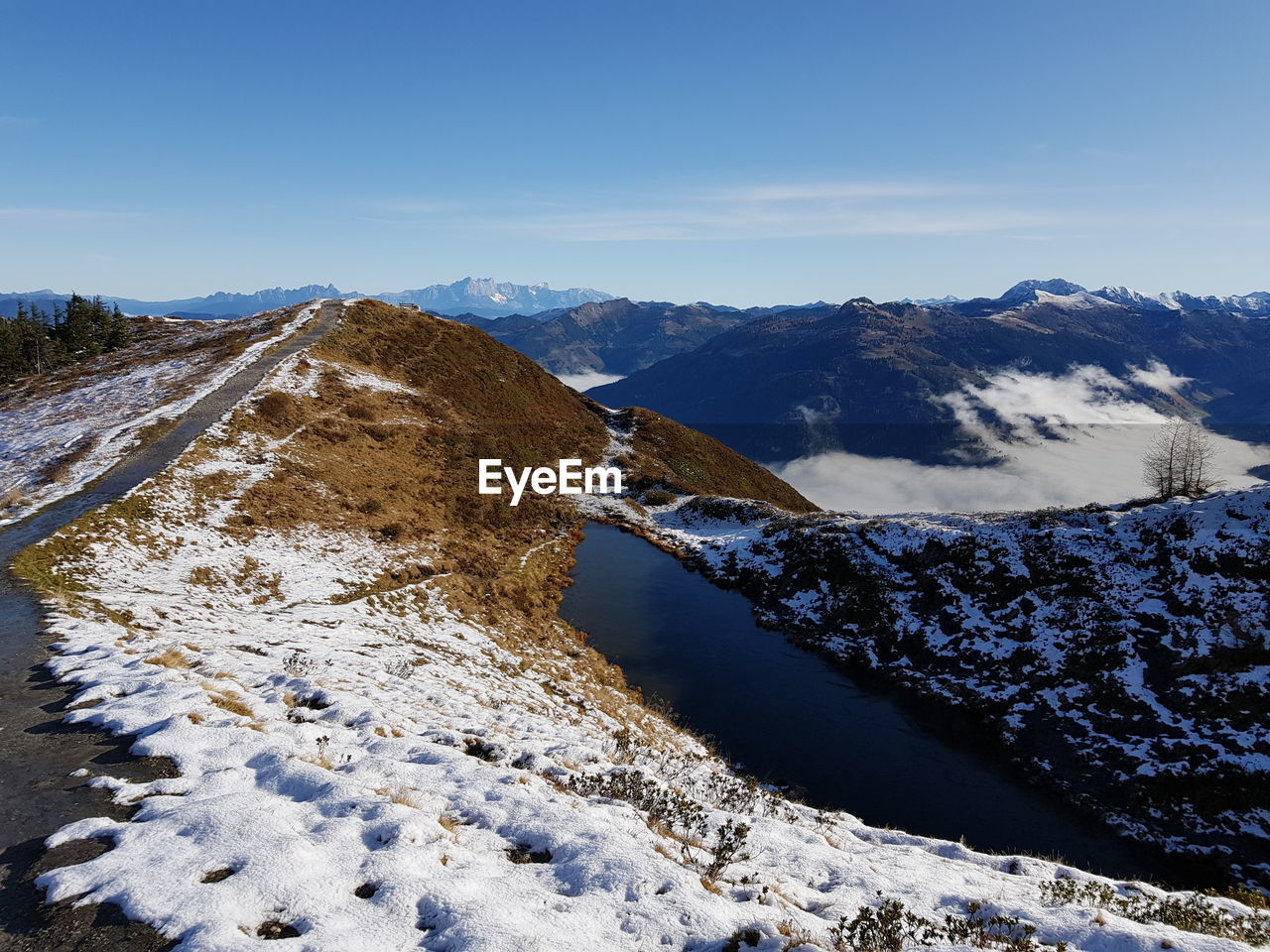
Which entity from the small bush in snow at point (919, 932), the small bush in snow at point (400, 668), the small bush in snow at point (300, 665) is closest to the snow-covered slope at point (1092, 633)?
the small bush in snow at point (919, 932)

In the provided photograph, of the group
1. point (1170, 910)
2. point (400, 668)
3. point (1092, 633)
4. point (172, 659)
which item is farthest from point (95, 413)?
point (1092, 633)

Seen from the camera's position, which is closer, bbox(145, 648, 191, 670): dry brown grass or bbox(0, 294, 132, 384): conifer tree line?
bbox(145, 648, 191, 670): dry brown grass

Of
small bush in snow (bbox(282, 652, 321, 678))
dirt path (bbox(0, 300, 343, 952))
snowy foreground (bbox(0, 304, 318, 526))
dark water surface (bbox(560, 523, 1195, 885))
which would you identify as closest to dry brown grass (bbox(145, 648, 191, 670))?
dirt path (bbox(0, 300, 343, 952))

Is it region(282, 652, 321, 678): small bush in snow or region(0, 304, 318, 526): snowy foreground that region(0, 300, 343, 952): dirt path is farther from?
region(0, 304, 318, 526): snowy foreground

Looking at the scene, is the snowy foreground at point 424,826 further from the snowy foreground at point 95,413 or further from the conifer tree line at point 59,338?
the conifer tree line at point 59,338

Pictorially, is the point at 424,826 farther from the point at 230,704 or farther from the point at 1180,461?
the point at 1180,461
